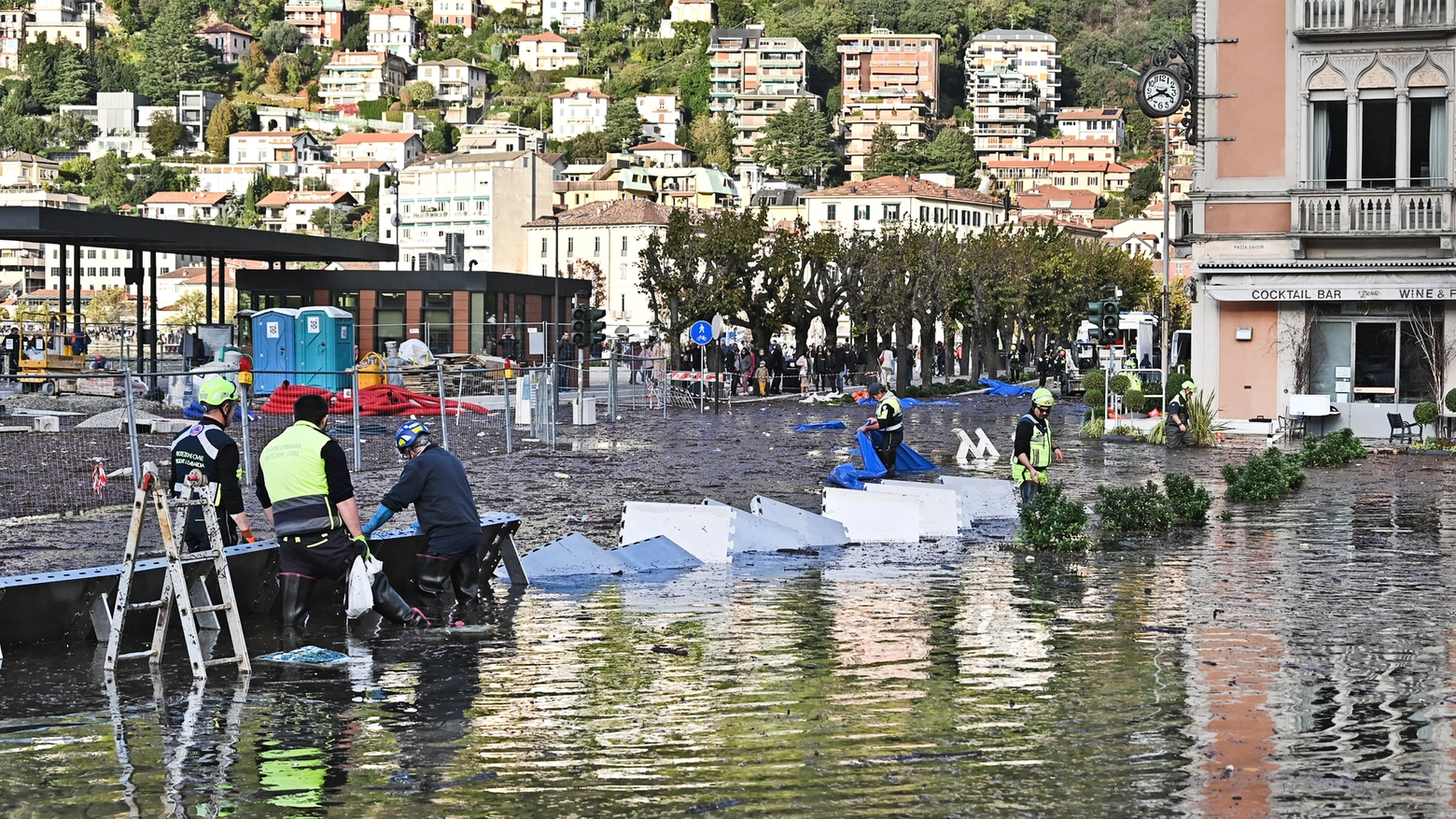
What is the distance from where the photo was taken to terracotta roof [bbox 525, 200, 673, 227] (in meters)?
137

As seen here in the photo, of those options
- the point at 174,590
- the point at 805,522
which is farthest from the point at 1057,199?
the point at 174,590

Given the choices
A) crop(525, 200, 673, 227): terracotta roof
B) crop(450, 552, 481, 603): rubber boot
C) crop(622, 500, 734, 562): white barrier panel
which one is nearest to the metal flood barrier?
crop(450, 552, 481, 603): rubber boot

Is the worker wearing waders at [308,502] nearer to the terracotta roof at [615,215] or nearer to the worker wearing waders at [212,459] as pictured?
the worker wearing waders at [212,459]

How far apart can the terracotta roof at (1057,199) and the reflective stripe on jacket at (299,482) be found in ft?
593

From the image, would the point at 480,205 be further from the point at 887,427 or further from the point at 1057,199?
the point at 887,427

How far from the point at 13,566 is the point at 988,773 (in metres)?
9.93

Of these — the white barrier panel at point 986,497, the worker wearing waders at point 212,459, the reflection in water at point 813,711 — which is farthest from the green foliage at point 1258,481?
the worker wearing waders at point 212,459

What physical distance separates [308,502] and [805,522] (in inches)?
273

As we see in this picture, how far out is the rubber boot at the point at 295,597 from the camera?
12180mm

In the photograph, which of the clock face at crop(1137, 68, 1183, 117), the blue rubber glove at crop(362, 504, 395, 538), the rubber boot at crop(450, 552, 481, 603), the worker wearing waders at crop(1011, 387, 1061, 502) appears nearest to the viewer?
the blue rubber glove at crop(362, 504, 395, 538)

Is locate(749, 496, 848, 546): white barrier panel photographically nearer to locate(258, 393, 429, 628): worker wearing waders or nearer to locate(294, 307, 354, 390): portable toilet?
locate(258, 393, 429, 628): worker wearing waders

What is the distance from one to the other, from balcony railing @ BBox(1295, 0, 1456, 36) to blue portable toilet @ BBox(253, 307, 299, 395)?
993 inches

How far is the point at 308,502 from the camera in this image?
11.8 meters

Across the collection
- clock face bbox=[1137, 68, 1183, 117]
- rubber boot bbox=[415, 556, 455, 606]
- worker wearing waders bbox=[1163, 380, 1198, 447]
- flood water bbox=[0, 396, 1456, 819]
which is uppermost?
clock face bbox=[1137, 68, 1183, 117]
